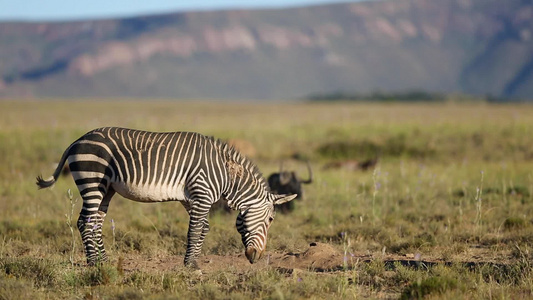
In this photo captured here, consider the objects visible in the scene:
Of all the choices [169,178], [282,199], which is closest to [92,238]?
[169,178]

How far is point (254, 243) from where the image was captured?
8.77 meters

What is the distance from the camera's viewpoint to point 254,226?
8.82m

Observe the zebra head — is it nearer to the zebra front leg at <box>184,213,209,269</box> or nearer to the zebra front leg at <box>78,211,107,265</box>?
the zebra front leg at <box>184,213,209,269</box>

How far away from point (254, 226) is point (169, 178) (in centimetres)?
128

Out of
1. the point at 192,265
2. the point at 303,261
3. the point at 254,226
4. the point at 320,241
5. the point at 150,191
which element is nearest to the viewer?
the point at 150,191

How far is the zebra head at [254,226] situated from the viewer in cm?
875

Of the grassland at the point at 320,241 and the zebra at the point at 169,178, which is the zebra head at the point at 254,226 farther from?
the grassland at the point at 320,241

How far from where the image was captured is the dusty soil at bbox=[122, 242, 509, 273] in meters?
8.70

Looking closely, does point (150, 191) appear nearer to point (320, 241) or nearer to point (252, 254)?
point (252, 254)

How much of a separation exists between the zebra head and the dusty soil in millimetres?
177

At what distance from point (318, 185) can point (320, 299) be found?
9044mm

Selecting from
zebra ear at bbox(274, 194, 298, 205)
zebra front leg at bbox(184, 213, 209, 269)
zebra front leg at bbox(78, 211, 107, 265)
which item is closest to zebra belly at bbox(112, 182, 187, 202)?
zebra front leg at bbox(184, 213, 209, 269)

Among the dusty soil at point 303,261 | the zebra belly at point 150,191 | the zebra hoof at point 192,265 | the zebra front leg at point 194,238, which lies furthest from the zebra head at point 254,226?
Result: the zebra belly at point 150,191

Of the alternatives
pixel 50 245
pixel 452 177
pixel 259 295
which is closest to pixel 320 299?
pixel 259 295
